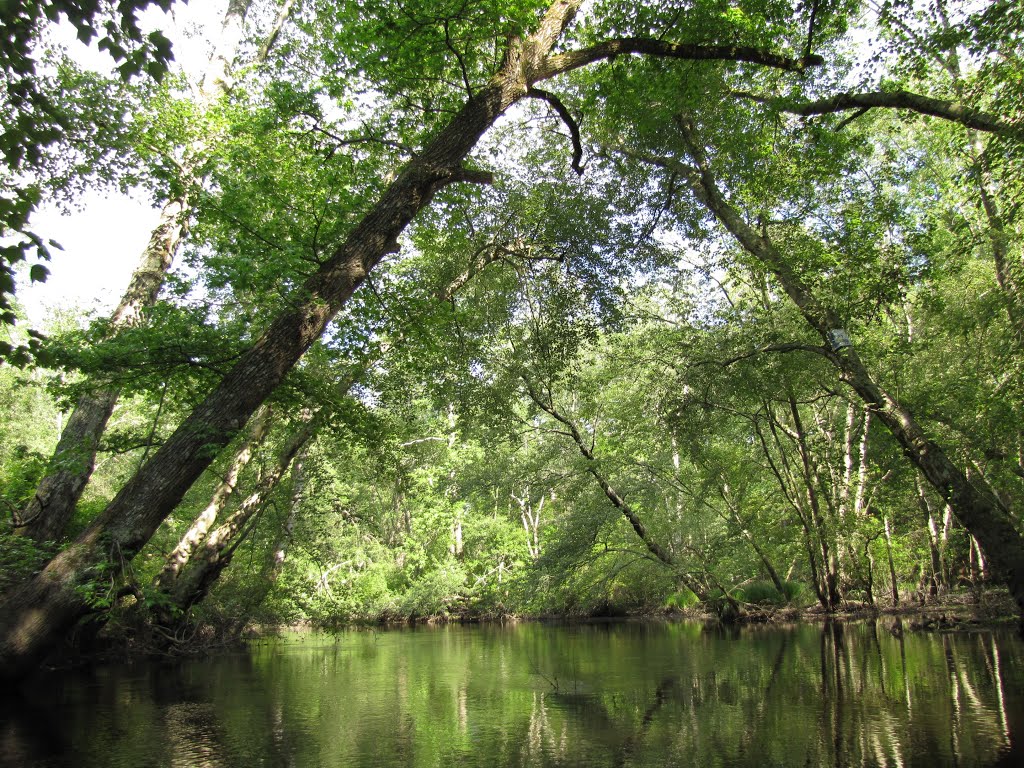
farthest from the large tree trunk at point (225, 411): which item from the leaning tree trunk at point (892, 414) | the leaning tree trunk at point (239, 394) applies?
the leaning tree trunk at point (892, 414)

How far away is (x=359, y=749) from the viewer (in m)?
4.77

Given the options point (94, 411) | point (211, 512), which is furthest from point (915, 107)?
point (211, 512)

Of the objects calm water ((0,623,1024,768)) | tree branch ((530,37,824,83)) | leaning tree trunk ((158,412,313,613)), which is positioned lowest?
calm water ((0,623,1024,768))

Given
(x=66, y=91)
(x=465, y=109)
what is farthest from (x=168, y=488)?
(x=66, y=91)

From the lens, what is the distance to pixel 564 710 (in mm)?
6145

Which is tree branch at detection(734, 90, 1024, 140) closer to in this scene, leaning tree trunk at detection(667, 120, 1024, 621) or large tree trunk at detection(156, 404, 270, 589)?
leaning tree trunk at detection(667, 120, 1024, 621)

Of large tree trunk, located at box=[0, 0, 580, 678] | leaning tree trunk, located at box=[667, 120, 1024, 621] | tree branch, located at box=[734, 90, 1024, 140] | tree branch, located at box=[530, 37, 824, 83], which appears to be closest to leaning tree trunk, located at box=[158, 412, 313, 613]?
large tree trunk, located at box=[0, 0, 580, 678]

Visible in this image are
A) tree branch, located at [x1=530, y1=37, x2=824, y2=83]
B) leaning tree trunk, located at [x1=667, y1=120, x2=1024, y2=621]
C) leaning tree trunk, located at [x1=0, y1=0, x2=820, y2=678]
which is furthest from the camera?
leaning tree trunk, located at [x1=667, y1=120, x2=1024, y2=621]

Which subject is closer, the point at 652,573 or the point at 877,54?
the point at 877,54

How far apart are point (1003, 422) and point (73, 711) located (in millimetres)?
13590

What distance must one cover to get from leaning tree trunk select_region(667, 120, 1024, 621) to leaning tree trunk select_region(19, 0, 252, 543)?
328 inches

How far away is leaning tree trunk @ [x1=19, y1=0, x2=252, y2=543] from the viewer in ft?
26.8

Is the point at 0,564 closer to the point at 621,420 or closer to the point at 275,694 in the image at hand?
the point at 275,694

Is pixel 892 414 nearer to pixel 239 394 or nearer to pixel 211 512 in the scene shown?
pixel 239 394
